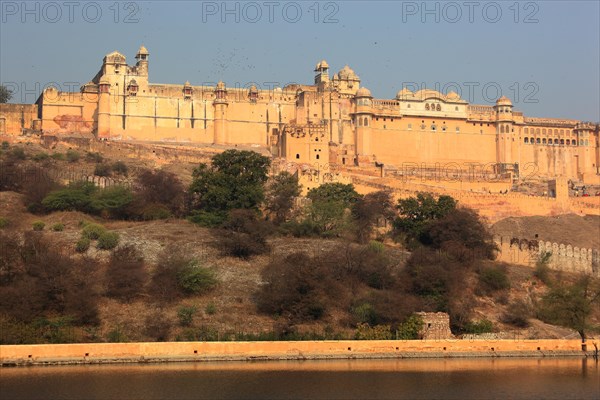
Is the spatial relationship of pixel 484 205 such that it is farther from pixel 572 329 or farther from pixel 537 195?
pixel 572 329

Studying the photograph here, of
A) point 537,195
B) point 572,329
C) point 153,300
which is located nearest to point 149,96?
point 537,195

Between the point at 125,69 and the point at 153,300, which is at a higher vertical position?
the point at 125,69

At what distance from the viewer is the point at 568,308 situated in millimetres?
32594

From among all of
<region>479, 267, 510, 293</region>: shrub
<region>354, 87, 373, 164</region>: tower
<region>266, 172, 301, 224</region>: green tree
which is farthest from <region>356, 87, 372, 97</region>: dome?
<region>479, 267, 510, 293</region>: shrub

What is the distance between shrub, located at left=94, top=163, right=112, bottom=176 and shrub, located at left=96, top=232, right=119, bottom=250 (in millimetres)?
11153

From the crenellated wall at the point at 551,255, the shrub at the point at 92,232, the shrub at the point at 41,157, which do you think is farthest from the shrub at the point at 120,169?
the crenellated wall at the point at 551,255

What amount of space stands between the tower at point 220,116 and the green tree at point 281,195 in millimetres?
8936

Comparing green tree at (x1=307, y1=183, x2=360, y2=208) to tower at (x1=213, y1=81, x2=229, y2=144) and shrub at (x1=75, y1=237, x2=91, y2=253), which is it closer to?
tower at (x1=213, y1=81, x2=229, y2=144)

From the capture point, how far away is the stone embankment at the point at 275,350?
26828 mm

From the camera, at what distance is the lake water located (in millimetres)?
23125

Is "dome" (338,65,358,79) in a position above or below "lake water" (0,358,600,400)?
above

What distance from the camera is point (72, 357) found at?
1062 inches

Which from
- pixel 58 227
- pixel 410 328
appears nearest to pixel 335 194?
pixel 58 227

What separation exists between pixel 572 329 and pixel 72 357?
14.5m
